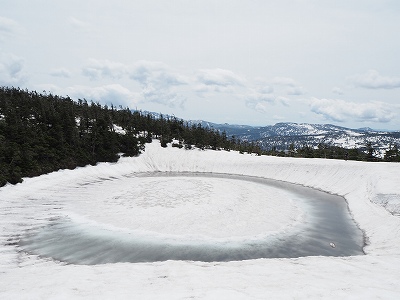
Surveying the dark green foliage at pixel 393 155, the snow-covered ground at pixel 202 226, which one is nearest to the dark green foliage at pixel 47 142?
the snow-covered ground at pixel 202 226

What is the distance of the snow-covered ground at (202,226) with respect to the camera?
13.7 m

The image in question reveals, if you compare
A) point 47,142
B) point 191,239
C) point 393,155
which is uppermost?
point 393,155

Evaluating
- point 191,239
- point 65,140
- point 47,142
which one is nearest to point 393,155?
point 191,239

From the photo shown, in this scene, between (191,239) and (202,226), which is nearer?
(191,239)

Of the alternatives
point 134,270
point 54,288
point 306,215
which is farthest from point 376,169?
point 54,288

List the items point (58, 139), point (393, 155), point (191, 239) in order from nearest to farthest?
point (191, 239) < point (58, 139) < point (393, 155)

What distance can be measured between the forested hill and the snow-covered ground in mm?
3846

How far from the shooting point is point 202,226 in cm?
3030

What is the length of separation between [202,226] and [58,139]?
5648 centimetres

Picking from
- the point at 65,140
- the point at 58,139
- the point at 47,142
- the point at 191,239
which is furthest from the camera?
the point at 65,140

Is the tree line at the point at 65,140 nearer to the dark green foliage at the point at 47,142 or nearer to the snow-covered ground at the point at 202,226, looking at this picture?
the dark green foliage at the point at 47,142

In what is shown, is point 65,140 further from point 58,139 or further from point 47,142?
point 47,142

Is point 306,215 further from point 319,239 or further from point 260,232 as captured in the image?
point 260,232

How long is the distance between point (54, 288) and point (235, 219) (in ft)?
73.3
